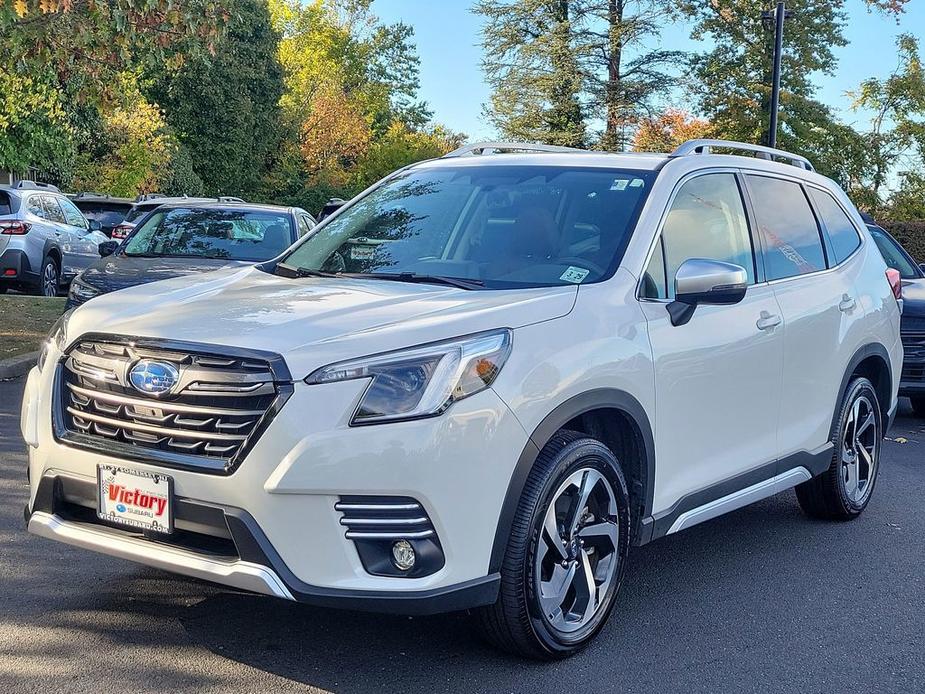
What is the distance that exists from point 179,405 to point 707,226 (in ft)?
8.54

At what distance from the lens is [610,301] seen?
4.28 meters

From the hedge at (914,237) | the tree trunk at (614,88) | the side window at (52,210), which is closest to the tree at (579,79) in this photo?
the tree trunk at (614,88)

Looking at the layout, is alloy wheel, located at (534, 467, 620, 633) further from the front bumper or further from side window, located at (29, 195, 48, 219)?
side window, located at (29, 195, 48, 219)

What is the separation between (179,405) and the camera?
11.8 feet

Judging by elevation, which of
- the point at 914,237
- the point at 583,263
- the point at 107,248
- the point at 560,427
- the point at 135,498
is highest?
the point at 583,263

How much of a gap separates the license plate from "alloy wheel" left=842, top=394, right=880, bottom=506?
386 centimetres

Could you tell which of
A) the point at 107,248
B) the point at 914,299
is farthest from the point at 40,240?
the point at 914,299

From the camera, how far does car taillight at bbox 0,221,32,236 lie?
15.9 metres

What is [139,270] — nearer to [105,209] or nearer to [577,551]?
[577,551]

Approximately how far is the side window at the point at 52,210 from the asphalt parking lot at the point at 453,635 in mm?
12318

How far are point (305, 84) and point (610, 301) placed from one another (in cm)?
7049

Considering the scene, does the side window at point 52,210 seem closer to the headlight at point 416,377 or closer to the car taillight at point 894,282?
the car taillight at point 894,282

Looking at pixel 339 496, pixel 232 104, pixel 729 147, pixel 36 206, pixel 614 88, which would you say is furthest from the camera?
pixel 232 104

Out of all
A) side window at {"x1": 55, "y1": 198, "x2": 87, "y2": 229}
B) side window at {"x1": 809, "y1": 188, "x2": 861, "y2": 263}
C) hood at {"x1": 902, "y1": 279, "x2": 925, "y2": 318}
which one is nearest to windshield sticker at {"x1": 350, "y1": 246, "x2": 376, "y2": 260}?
side window at {"x1": 809, "y1": 188, "x2": 861, "y2": 263}
